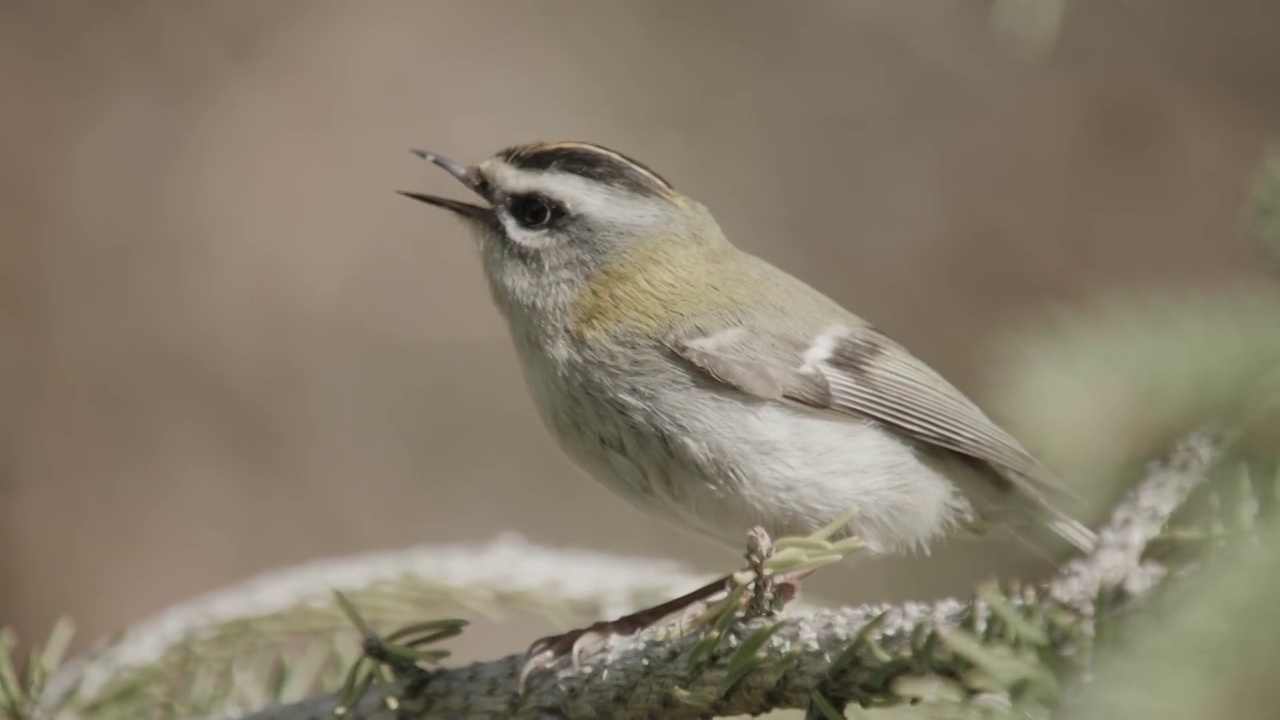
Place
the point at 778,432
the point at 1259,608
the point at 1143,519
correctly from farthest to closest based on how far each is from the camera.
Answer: the point at 778,432 < the point at 1143,519 < the point at 1259,608

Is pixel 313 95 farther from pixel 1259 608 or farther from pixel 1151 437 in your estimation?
pixel 1259 608

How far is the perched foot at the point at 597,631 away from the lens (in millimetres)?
1218

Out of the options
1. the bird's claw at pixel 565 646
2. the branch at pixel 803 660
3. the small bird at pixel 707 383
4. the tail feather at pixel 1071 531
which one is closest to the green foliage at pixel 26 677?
the branch at pixel 803 660

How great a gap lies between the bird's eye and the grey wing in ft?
1.21

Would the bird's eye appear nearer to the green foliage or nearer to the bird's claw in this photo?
the bird's claw

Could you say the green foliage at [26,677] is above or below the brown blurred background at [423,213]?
below

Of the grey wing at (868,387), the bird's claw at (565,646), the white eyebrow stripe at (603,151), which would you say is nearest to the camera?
the bird's claw at (565,646)

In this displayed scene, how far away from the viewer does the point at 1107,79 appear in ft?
11.4

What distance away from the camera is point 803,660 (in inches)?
38.6

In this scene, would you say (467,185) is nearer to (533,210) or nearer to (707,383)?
(533,210)

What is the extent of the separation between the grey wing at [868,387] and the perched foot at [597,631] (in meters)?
0.32

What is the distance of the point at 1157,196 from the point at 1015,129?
45cm

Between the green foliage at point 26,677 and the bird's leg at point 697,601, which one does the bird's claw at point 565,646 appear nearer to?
the bird's leg at point 697,601

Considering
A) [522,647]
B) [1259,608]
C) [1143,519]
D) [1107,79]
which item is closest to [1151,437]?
[1143,519]
